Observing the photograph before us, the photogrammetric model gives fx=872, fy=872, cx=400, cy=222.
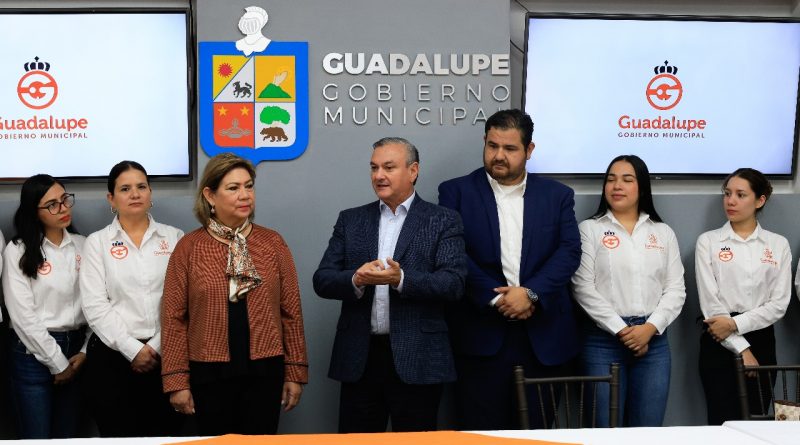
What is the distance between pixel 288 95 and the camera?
14.8ft

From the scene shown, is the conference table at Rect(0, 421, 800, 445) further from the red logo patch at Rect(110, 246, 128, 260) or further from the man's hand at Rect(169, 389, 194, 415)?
the red logo patch at Rect(110, 246, 128, 260)

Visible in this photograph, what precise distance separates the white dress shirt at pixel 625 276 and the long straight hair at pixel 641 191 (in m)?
0.05

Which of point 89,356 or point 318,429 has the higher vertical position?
point 89,356

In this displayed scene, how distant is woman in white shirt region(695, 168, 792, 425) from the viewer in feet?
14.1

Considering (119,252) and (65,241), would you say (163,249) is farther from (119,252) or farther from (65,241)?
(65,241)

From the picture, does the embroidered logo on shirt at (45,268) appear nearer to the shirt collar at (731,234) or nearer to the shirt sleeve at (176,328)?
the shirt sleeve at (176,328)

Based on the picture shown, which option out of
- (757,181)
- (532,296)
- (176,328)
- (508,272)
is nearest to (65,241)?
(176,328)

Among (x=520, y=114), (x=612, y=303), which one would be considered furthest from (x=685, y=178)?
(x=520, y=114)

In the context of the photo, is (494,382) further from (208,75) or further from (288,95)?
(208,75)

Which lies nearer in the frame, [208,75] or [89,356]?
[89,356]

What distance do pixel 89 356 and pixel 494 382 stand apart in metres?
1.81

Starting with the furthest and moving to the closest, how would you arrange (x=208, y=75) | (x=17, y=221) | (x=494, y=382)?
(x=208, y=75), (x=17, y=221), (x=494, y=382)

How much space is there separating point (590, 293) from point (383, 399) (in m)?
1.18

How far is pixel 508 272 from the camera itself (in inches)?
152
